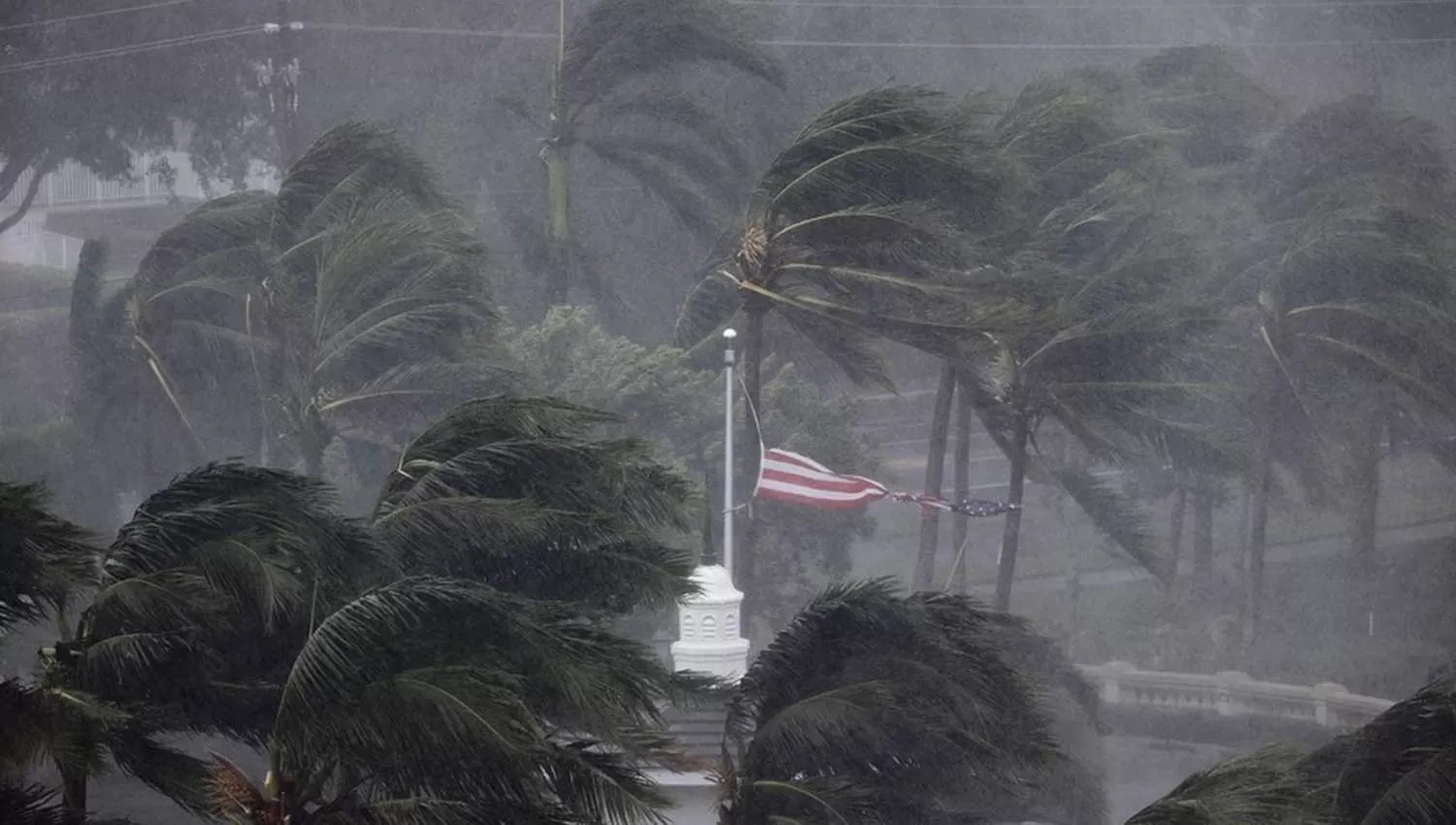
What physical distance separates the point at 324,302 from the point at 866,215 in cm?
673

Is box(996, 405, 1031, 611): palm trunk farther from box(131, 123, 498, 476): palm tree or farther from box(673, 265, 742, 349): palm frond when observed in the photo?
box(131, 123, 498, 476): palm tree

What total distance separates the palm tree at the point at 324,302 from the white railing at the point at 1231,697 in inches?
441

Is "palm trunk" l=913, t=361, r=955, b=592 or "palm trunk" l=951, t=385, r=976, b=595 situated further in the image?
"palm trunk" l=951, t=385, r=976, b=595

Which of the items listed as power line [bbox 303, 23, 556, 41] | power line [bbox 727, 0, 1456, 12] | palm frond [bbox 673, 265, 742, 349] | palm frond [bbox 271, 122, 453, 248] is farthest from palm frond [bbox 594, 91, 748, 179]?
A: power line [bbox 727, 0, 1456, 12]

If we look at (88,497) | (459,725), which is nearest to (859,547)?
(88,497)

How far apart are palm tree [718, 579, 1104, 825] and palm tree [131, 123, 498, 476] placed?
12.4 meters

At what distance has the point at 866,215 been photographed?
74.1ft

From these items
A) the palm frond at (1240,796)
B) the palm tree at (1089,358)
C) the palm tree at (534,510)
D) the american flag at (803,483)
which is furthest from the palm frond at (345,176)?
the palm frond at (1240,796)

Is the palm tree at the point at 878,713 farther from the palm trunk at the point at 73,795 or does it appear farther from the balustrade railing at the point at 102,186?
the balustrade railing at the point at 102,186

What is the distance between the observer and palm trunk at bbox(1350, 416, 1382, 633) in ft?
103

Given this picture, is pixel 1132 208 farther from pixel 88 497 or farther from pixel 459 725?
pixel 459 725

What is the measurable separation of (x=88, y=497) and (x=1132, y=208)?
760 inches

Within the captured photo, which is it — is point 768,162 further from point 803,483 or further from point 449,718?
point 449,718

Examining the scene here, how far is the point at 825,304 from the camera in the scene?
79.3ft
